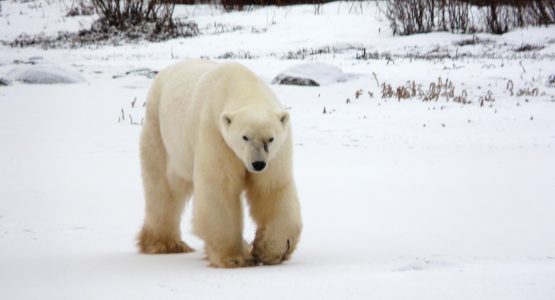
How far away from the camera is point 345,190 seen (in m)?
6.09

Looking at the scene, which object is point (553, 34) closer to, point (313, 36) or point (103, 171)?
point (313, 36)

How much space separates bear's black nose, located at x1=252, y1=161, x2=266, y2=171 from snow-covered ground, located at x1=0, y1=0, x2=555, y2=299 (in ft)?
1.52

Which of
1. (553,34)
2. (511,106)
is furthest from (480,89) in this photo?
(553,34)

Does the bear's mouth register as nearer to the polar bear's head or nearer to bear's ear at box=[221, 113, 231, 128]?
the polar bear's head

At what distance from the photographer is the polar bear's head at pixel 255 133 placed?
148 inches

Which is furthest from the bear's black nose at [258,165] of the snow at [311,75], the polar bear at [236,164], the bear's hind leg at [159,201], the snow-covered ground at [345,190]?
the snow at [311,75]

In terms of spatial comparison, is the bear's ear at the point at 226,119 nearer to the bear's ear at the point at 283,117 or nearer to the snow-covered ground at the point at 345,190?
the bear's ear at the point at 283,117

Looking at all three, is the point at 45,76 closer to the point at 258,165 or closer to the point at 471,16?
the point at 258,165

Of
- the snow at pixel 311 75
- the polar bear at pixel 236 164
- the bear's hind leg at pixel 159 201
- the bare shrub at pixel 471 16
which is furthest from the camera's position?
the bare shrub at pixel 471 16

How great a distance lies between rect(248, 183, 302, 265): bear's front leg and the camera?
4125 mm

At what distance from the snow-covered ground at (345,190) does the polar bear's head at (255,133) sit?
1.69ft

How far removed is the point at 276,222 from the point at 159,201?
42.5 inches

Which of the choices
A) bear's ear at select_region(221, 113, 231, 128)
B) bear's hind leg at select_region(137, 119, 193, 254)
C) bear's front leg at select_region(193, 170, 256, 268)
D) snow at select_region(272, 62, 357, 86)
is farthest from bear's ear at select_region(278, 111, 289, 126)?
snow at select_region(272, 62, 357, 86)

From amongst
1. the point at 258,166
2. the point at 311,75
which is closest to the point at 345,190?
the point at 258,166
